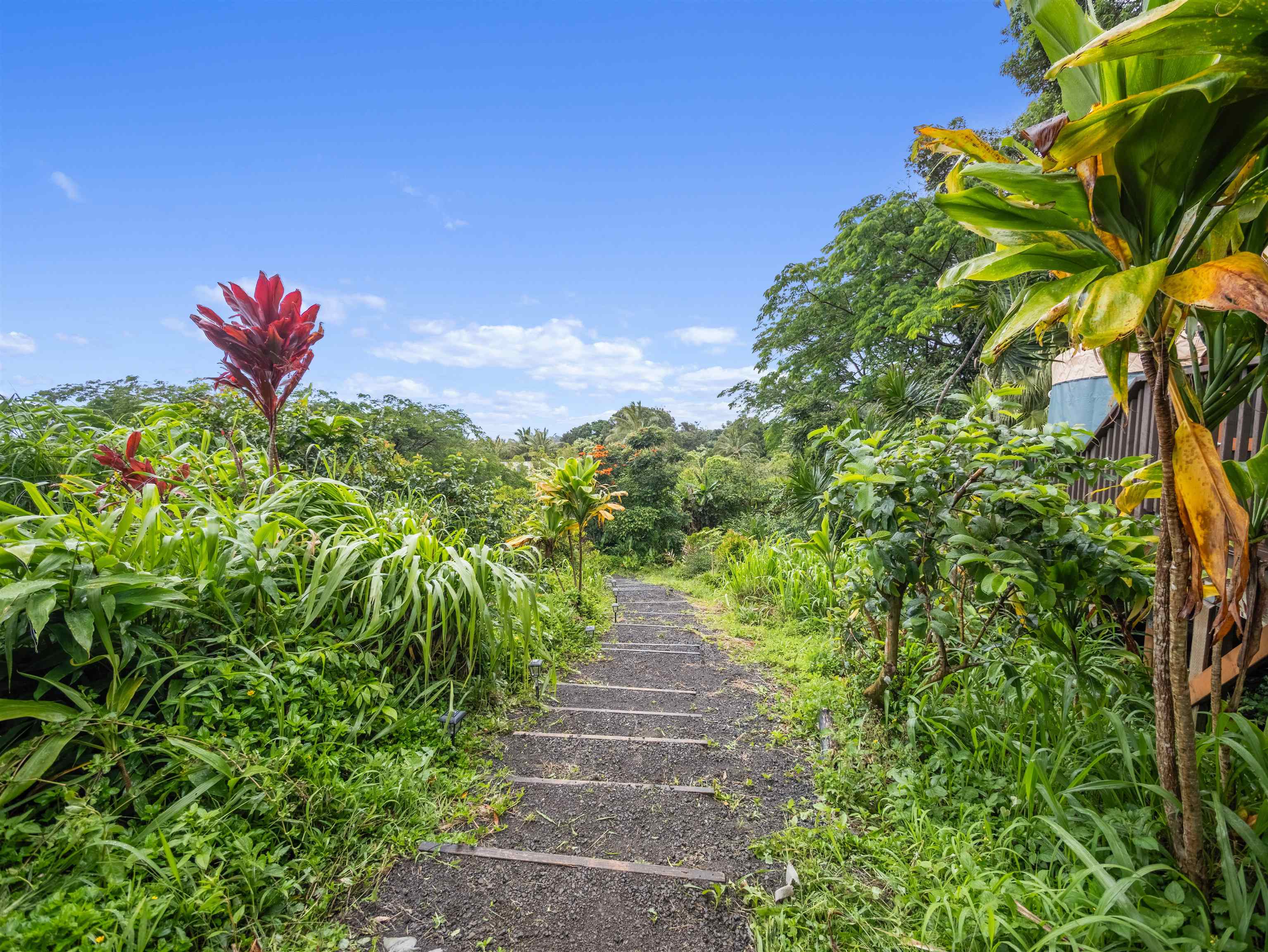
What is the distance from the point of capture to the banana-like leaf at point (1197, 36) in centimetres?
77

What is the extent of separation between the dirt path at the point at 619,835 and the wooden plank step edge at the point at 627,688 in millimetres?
18

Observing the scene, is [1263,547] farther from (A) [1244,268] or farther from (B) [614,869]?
(B) [614,869]

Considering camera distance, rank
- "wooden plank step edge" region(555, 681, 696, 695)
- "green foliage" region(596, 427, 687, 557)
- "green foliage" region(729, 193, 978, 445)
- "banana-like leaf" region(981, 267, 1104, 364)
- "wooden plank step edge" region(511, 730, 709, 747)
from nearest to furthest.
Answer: "banana-like leaf" region(981, 267, 1104, 364) < "wooden plank step edge" region(511, 730, 709, 747) < "wooden plank step edge" region(555, 681, 696, 695) < "green foliage" region(729, 193, 978, 445) < "green foliage" region(596, 427, 687, 557)

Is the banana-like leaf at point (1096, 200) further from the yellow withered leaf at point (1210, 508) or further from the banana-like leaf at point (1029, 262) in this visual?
the yellow withered leaf at point (1210, 508)

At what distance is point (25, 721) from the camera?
1329 mm

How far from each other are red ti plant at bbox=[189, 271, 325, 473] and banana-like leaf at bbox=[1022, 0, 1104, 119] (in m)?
2.59

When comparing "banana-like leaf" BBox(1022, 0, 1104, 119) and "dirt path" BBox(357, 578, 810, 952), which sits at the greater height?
"banana-like leaf" BBox(1022, 0, 1104, 119)

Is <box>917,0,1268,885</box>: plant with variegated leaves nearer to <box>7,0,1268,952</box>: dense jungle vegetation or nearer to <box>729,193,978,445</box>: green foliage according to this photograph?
<box>7,0,1268,952</box>: dense jungle vegetation

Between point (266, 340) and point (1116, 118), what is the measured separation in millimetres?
2739

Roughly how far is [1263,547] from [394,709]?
2909mm

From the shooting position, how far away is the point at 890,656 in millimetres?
2250

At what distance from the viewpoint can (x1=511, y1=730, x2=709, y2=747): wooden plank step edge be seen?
237 cm

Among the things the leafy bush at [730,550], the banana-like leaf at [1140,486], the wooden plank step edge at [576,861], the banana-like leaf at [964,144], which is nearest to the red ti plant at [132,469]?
the wooden plank step edge at [576,861]

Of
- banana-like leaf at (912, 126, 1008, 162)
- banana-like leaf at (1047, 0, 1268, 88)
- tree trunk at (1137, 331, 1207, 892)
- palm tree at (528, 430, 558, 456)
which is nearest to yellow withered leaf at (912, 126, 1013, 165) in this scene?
banana-like leaf at (912, 126, 1008, 162)
